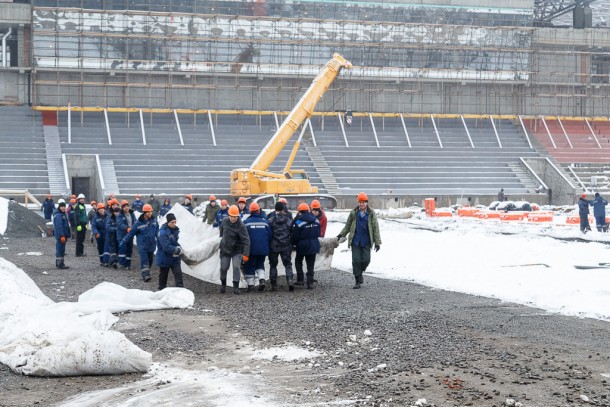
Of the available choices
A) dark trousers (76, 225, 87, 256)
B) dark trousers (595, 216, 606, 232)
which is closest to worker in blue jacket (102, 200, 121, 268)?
dark trousers (76, 225, 87, 256)

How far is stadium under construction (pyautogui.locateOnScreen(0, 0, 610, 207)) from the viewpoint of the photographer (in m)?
51.9

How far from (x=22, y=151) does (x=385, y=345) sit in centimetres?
4342

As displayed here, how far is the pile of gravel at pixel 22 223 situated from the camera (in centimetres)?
3219

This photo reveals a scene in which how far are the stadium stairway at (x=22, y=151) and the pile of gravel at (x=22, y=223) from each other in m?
13.0

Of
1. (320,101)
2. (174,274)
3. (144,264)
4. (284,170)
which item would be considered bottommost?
(144,264)

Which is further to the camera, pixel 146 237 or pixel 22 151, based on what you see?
pixel 22 151

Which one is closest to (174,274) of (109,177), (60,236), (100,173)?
(60,236)

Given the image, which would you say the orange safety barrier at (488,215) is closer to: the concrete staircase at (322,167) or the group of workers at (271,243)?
the concrete staircase at (322,167)

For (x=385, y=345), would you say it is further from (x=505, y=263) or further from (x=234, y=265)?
(x=505, y=263)

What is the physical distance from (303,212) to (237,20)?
148 feet

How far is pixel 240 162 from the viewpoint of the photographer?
5262 centimetres

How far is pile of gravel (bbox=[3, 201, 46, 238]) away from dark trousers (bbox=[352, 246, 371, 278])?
18.9m

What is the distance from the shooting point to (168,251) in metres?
15.7

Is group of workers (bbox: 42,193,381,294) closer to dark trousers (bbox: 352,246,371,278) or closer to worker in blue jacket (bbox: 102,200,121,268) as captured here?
dark trousers (bbox: 352,246,371,278)
